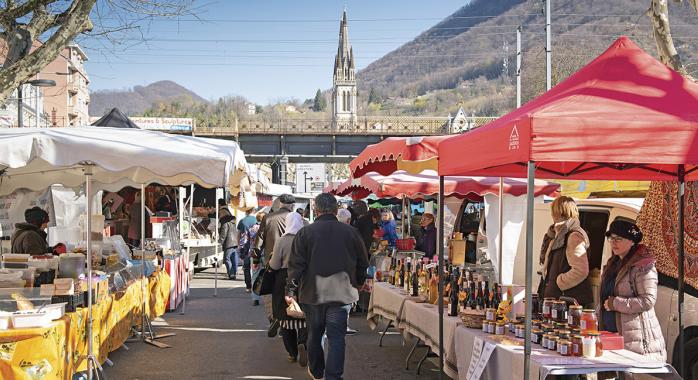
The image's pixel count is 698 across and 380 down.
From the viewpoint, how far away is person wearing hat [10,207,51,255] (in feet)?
27.9

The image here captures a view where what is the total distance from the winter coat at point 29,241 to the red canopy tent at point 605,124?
217 inches

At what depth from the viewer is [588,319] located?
504 centimetres

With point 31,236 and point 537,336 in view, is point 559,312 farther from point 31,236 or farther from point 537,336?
point 31,236

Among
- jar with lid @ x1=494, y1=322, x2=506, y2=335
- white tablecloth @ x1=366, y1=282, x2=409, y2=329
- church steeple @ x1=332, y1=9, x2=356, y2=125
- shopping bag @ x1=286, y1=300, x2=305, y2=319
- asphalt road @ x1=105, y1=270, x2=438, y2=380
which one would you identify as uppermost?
church steeple @ x1=332, y1=9, x2=356, y2=125

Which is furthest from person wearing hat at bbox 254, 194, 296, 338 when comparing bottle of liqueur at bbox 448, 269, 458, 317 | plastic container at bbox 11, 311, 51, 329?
plastic container at bbox 11, 311, 51, 329

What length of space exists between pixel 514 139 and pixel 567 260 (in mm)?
2217

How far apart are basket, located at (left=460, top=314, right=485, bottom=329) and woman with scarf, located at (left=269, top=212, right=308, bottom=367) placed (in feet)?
7.20

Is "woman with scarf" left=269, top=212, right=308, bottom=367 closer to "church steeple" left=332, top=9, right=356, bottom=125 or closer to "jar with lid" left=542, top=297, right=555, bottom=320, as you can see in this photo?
"jar with lid" left=542, top=297, right=555, bottom=320

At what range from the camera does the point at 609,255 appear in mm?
7945

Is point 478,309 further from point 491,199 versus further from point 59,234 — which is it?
point 59,234

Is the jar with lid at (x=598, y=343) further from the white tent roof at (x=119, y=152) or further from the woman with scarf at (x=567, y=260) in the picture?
the white tent roof at (x=119, y=152)

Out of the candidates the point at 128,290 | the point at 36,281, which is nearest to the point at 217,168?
the point at 36,281

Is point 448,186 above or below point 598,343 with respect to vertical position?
above

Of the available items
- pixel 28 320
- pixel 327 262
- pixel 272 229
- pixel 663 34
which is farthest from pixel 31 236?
→ pixel 663 34
